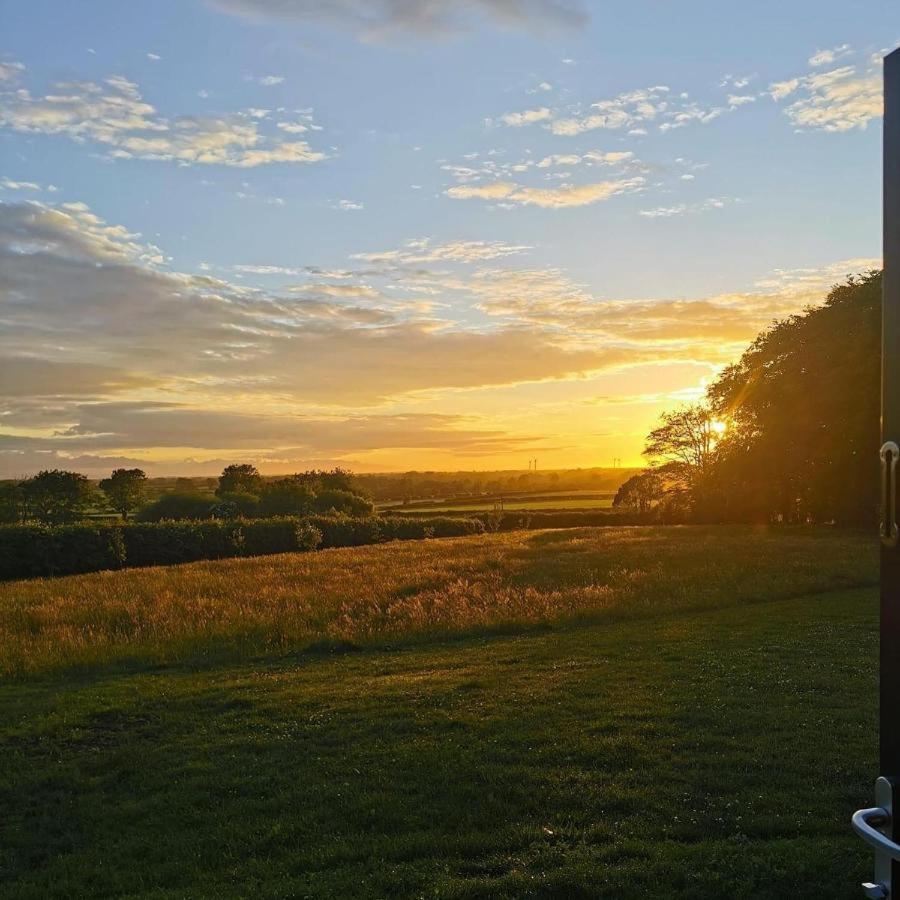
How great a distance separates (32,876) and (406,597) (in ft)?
46.2

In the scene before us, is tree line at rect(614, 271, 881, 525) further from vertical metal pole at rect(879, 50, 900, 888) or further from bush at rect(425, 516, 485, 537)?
vertical metal pole at rect(879, 50, 900, 888)

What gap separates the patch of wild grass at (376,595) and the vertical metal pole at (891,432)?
43.7ft

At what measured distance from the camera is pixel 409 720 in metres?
8.71

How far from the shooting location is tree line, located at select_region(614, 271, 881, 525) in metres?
37.3

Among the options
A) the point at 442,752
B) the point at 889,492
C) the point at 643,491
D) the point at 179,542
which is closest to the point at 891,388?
the point at 889,492

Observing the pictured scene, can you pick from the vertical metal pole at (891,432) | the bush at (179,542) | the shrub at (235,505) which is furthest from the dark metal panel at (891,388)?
the shrub at (235,505)

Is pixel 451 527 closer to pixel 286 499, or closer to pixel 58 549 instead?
pixel 286 499

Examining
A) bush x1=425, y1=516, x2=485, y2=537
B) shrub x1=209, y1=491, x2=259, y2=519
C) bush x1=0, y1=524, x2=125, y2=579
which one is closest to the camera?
bush x1=0, y1=524, x2=125, y2=579

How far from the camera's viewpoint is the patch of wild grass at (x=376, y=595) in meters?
15.3

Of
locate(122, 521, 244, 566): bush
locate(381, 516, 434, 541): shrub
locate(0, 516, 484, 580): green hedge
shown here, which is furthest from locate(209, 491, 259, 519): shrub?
locate(122, 521, 244, 566): bush

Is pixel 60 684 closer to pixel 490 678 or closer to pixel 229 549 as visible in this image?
pixel 490 678

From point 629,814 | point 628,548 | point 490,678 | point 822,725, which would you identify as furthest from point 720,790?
point 628,548

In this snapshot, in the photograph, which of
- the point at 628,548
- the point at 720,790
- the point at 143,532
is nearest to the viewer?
the point at 720,790

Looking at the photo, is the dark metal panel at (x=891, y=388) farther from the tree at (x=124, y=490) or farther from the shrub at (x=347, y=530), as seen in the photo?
the tree at (x=124, y=490)
